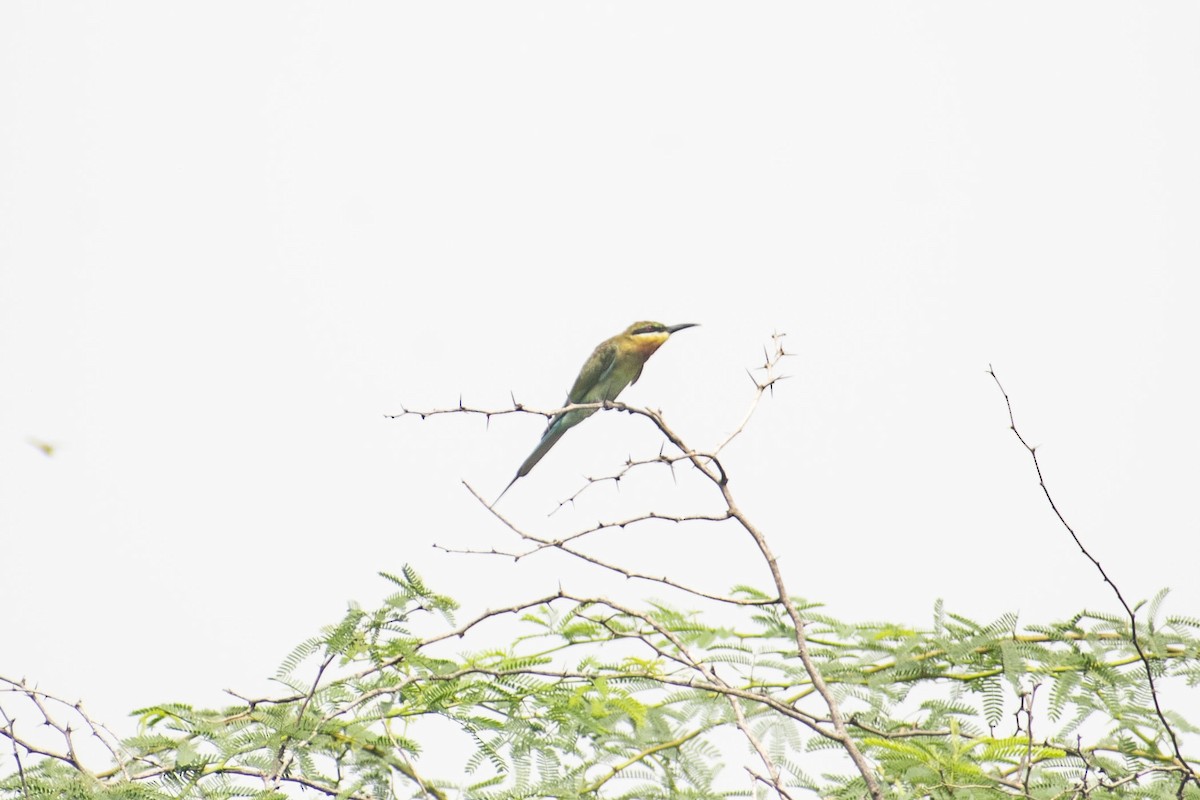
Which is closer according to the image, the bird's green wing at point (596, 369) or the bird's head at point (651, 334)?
the bird's head at point (651, 334)

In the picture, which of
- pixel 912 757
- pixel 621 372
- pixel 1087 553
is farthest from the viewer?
pixel 621 372

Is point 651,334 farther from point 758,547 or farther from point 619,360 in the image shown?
point 758,547

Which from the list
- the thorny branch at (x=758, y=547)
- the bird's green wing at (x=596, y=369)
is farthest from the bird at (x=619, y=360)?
the thorny branch at (x=758, y=547)

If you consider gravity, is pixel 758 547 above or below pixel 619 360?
below

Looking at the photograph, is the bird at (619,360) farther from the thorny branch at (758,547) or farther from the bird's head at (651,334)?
the thorny branch at (758,547)

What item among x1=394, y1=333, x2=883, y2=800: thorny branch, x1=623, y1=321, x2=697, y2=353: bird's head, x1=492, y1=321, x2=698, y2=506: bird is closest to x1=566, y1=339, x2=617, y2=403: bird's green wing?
x1=492, y1=321, x2=698, y2=506: bird

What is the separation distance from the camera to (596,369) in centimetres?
729

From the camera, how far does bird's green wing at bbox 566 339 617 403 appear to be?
23.9 ft

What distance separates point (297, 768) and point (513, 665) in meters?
0.61

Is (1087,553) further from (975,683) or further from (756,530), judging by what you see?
(975,683)

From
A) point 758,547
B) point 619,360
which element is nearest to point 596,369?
point 619,360

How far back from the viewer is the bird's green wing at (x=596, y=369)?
7.27 metres

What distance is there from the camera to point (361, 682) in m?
3.68

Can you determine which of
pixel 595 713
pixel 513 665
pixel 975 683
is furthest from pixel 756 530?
pixel 975 683
